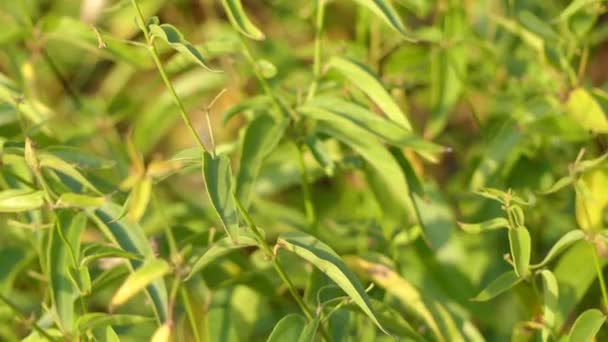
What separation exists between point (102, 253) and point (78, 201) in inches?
2.5

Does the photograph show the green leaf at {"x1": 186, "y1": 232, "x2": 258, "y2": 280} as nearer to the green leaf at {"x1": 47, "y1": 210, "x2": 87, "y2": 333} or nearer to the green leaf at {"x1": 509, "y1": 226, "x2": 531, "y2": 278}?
the green leaf at {"x1": 47, "y1": 210, "x2": 87, "y2": 333}

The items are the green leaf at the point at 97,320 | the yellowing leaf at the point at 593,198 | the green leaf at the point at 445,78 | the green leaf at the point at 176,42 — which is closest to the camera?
the green leaf at the point at 176,42

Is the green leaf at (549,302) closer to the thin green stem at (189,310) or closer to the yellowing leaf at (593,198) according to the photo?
the yellowing leaf at (593,198)

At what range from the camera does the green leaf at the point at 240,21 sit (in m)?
1.11

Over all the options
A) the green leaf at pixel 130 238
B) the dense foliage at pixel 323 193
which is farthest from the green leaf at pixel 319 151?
the green leaf at pixel 130 238

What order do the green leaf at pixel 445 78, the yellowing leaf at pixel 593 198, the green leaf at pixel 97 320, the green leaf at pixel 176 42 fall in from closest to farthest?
the green leaf at pixel 176 42, the green leaf at pixel 97 320, the yellowing leaf at pixel 593 198, the green leaf at pixel 445 78

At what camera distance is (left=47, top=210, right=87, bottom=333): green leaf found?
3.77ft

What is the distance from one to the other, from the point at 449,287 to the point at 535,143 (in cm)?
25

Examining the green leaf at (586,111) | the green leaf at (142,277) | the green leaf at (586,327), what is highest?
the green leaf at (586,111)

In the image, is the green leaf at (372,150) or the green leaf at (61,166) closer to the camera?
the green leaf at (61,166)

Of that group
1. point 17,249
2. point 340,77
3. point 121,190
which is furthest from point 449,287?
point 17,249

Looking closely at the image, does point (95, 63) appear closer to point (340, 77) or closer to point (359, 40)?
point (359, 40)

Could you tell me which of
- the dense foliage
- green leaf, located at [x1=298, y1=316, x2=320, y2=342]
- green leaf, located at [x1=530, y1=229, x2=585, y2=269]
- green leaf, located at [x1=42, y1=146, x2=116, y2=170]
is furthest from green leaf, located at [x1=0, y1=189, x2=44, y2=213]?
green leaf, located at [x1=530, y1=229, x2=585, y2=269]

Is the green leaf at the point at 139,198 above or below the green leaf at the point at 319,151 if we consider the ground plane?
above
